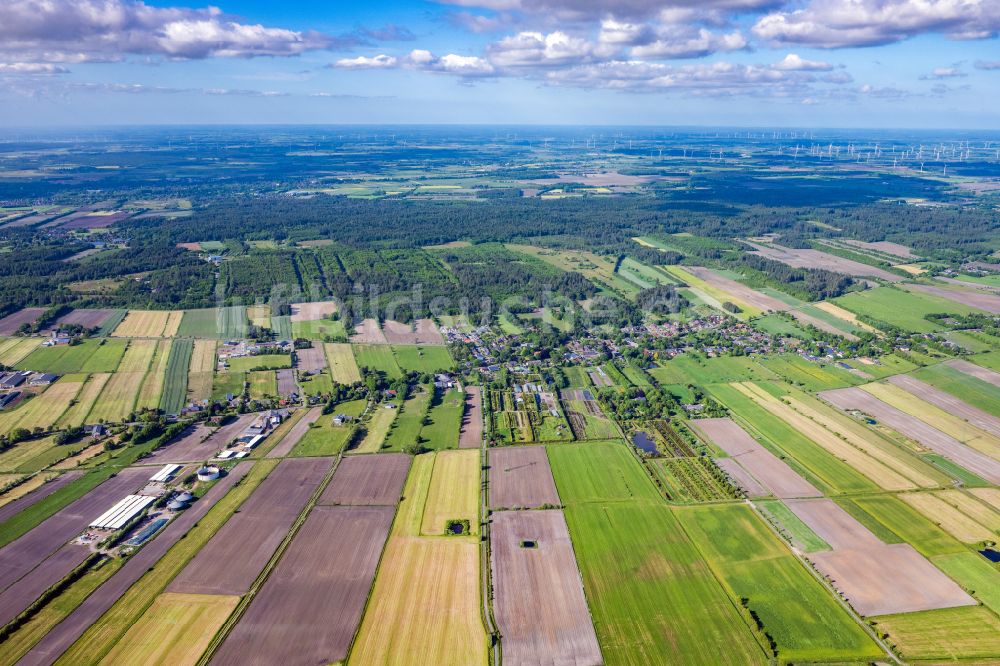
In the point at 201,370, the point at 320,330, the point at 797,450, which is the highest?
the point at 320,330

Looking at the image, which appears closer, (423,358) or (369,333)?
(423,358)

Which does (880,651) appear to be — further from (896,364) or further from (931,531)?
(896,364)

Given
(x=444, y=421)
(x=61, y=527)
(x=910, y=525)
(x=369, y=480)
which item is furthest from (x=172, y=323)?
(x=910, y=525)

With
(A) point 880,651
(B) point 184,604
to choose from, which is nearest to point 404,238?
(B) point 184,604

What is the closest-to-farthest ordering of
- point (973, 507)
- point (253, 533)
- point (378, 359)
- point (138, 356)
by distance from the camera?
point (253, 533), point (973, 507), point (138, 356), point (378, 359)

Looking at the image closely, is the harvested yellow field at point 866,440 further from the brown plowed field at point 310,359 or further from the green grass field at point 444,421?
the brown plowed field at point 310,359

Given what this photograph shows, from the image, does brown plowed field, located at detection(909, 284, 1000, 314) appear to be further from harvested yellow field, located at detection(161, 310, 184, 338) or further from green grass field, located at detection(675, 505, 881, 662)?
harvested yellow field, located at detection(161, 310, 184, 338)

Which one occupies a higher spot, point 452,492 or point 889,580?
point 452,492

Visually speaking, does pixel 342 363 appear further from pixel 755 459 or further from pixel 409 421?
pixel 755 459
